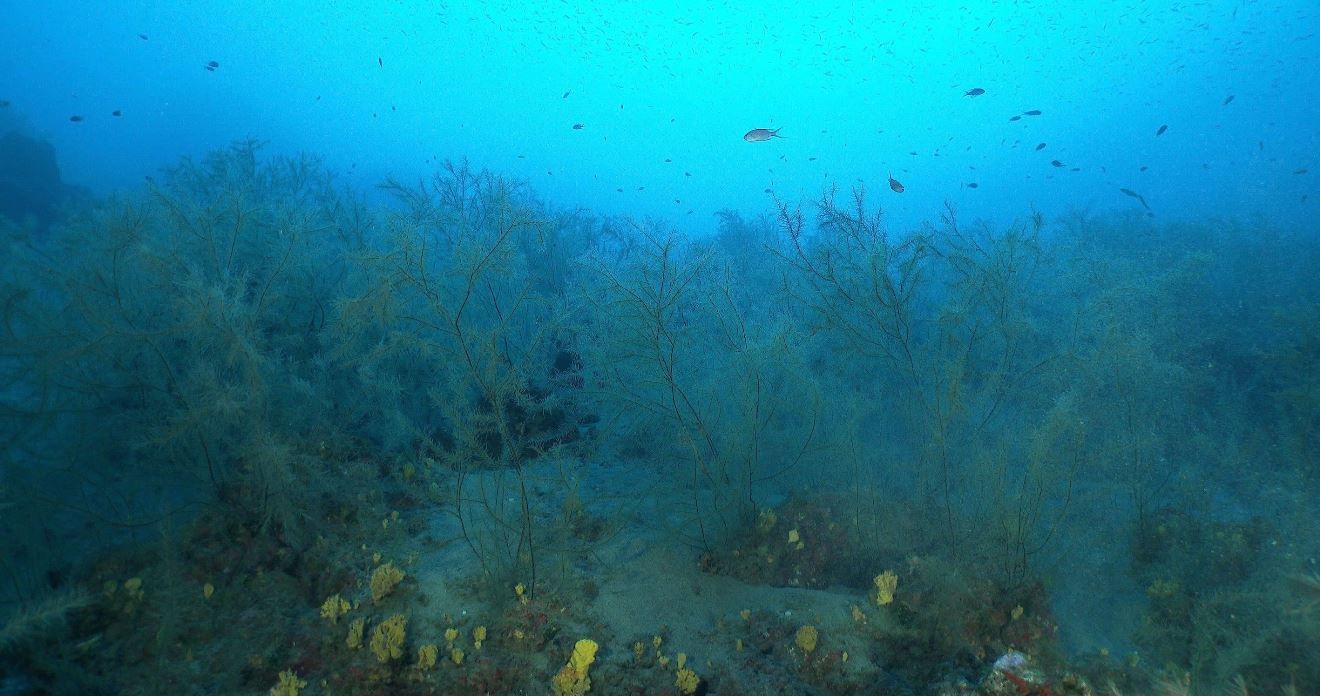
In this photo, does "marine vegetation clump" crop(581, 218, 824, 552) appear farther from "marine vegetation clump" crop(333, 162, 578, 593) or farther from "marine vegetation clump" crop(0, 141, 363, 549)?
"marine vegetation clump" crop(0, 141, 363, 549)

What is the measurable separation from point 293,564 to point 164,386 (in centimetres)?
197

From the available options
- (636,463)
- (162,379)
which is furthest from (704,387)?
(162,379)

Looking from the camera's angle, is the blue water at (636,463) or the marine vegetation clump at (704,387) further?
the marine vegetation clump at (704,387)

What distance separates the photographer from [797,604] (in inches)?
174

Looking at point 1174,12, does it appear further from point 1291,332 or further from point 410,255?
point 410,255

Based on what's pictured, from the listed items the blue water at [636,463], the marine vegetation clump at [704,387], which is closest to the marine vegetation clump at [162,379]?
the blue water at [636,463]

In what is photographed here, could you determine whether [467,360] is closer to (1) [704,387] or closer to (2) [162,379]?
(1) [704,387]

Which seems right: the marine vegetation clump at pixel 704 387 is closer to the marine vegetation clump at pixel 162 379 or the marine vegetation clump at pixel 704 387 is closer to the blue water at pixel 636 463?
the blue water at pixel 636 463

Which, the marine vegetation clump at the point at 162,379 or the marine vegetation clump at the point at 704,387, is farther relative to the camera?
the marine vegetation clump at the point at 704,387

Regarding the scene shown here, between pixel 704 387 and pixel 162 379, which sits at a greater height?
pixel 162 379

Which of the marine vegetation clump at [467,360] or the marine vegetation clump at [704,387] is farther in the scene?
the marine vegetation clump at [704,387]

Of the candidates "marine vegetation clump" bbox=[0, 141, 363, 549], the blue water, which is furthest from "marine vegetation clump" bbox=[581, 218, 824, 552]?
"marine vegetation clump" bbox=[0, 141, 363, 549]

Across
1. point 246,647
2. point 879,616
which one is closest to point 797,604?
point 879,616

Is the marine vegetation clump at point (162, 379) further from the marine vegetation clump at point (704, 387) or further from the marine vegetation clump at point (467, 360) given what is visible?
the marine vegetation clump at point (704, 387)
